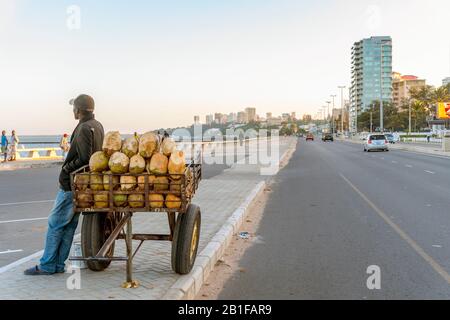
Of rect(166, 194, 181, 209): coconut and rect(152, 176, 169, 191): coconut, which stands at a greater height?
rect(152, 176, 169, 191): coconut

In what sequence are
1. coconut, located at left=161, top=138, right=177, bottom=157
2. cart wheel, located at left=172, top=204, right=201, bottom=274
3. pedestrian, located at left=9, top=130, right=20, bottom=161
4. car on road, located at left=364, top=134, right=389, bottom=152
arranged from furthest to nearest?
car on road, located at left=364, top=134, right=389, bottom=152 < pedestrian, located at left=9, top=130, right=20, bottom=161 < cart wheel, located at left=172, top=204, right=201, bottom=274 < coconut, located at left=161, top=138, right=177, bottom=157

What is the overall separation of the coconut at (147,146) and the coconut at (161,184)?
13.9 inches

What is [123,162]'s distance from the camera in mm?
5445

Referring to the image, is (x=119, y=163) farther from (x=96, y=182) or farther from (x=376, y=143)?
(x=376, y=143)

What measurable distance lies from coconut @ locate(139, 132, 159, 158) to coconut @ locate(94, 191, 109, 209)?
0.61m

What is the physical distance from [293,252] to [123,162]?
3292 mm

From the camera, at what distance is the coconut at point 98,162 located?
216 inches

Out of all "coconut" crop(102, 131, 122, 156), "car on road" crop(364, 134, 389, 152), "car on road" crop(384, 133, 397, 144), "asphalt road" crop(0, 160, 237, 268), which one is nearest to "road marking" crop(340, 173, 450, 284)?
"coconut" crop(102, 131, 122, 156)

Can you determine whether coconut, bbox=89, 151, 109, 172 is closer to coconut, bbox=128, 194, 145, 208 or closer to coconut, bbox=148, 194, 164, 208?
coconut, bbox=128, 194, 145, 208

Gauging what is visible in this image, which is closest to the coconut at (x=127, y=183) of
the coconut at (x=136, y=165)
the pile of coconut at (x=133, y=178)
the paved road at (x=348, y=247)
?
the pile of coconut at (x=133, y=178)

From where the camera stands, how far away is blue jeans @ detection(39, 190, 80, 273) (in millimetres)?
5848

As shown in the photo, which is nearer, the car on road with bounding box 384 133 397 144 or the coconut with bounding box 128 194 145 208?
the coconut with bounding box 128 194 145 208
